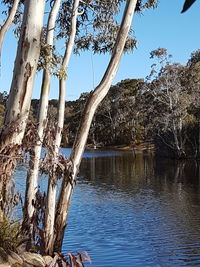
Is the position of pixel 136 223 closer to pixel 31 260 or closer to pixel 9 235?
pixel 31 260

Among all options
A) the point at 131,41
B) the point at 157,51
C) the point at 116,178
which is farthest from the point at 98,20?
the point at 157,51

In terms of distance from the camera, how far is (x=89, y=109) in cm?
553

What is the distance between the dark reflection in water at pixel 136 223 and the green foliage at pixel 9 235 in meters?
A: 2.63

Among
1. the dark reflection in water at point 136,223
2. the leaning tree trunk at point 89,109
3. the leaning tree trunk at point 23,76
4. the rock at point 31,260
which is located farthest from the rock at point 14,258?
the dark reflection in water at point 136,223

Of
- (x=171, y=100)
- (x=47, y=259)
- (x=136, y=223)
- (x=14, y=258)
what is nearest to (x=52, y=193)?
(x=47, y=259)

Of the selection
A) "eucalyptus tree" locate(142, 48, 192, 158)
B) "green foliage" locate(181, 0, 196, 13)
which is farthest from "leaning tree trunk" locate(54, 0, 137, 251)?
"eucalyptus tree" locate(142, 48, 192, 158)

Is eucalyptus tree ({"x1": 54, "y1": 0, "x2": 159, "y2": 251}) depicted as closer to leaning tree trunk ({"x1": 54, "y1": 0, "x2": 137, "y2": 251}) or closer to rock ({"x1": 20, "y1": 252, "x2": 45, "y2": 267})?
leaning tree trunk ({"x1": 54, "y1": 0, "x2": 137, "y2": 251})

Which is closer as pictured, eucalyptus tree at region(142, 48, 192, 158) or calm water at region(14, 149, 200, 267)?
calm water at region(14, 149, 200, 267)

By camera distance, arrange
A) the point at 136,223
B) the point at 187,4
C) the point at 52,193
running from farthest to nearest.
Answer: the point at 136,223 < the point at 52,193 < the point at 187,4

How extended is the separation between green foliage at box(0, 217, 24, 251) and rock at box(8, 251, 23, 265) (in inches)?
3.2

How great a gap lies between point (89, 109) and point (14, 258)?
2238 mm

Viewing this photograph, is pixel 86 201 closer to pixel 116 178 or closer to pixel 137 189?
pixel 137 189

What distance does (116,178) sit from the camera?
19094 millimetres

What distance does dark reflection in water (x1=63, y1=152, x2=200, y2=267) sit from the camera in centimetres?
715
